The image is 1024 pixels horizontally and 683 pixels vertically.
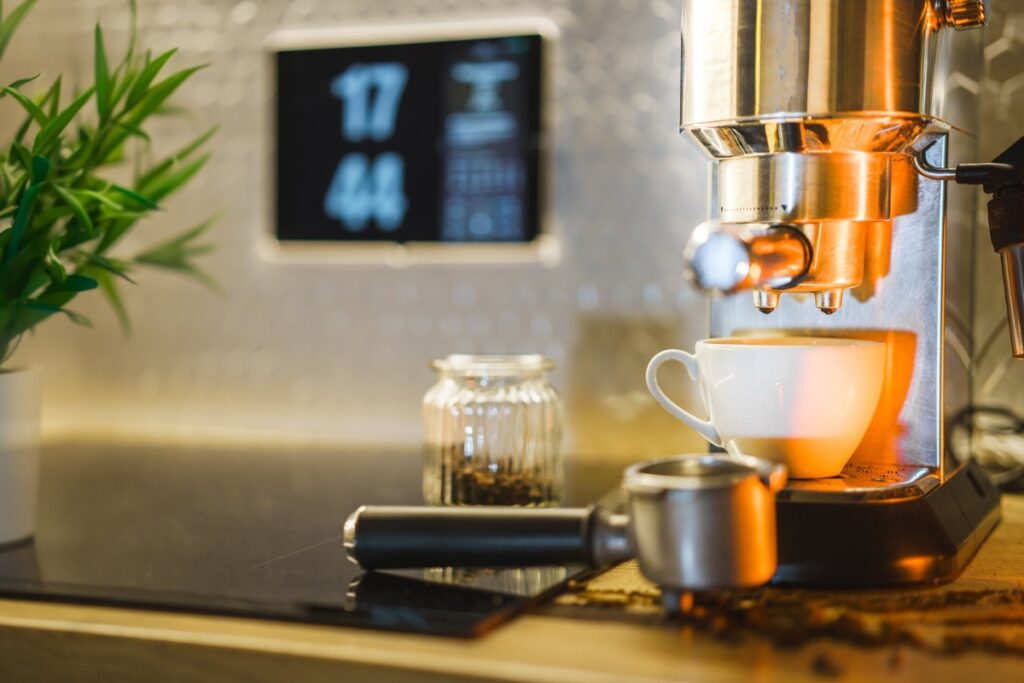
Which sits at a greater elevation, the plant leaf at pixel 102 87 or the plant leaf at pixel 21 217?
the plant leaf at pixel 102 87

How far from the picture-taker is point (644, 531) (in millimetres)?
603

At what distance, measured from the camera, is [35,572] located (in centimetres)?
72

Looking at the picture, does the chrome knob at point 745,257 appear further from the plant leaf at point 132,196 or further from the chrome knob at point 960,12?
the plant leaf at point 132,196

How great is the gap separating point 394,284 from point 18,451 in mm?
592

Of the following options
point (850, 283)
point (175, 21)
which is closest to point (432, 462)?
point (850, 283)

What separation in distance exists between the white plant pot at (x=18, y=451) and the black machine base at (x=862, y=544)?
1.82ft

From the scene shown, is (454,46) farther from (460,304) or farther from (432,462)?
(432,462)

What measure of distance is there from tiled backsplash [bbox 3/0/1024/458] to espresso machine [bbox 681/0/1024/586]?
443mm

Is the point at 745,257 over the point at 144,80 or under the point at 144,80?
under

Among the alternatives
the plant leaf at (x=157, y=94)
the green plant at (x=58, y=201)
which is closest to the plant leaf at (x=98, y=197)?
the green plant at (x=58, y=201)

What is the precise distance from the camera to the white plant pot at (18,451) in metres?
0.82

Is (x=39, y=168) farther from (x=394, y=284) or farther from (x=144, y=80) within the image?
(x=394, y=284)

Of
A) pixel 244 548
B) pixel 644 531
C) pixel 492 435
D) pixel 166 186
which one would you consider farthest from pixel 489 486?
pixel 166 186

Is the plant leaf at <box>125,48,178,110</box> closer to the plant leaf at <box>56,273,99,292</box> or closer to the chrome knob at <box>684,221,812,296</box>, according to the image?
the plant leaf at <box>56,273,99,292</box>
